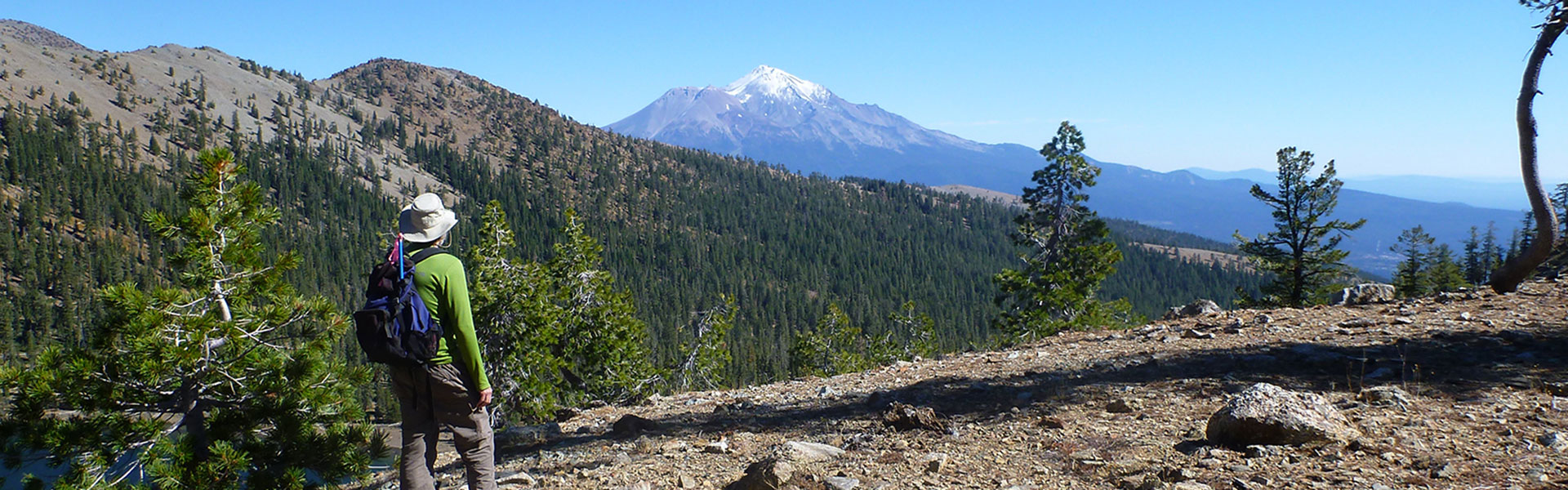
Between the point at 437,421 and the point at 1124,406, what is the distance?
18.7 ft

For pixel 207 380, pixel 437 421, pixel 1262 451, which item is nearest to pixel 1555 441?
pixel 1262 451

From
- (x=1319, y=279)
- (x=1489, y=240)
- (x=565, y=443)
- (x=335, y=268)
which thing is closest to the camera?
(x=565, y=443)

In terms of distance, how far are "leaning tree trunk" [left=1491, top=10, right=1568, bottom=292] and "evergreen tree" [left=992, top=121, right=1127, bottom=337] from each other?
18.7m

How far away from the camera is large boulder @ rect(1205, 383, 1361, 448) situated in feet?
16.0

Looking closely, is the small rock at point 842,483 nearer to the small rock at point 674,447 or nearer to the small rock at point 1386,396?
the small rock at point 674,447

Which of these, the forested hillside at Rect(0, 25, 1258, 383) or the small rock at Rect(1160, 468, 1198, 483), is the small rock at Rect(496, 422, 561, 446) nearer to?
the small rock at Rect(1160, 468, 1198, 483)

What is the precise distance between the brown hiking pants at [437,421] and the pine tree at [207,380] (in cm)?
212

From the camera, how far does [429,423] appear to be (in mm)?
4730

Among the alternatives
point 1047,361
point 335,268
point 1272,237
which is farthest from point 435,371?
point 335,268

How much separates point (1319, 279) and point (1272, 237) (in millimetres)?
2135

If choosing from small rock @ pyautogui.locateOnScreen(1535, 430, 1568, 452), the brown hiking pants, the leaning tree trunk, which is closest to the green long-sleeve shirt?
the brown hiking pants

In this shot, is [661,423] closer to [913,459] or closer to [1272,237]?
[913,459]

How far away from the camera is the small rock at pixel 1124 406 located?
6742mm

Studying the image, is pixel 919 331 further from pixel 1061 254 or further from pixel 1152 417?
pixel 1152 417
